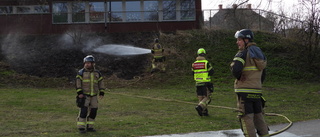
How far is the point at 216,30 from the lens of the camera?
26.5 meters

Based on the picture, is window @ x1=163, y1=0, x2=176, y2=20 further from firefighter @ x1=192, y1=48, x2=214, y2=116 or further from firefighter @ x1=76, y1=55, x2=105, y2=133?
firefighter @ x1=76, y1=55, x2=105, y2=133

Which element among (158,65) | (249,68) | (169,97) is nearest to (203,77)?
(249,68)

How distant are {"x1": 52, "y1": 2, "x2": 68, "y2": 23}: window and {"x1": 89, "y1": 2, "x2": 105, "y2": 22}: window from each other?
1.88 metres

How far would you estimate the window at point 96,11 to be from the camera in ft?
91.4

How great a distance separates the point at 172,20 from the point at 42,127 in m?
20.4

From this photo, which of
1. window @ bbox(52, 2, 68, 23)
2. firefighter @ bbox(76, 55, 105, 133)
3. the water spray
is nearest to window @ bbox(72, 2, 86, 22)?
window @ bbox(52, 2, 68, 23)

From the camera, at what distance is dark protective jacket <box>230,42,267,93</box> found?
554cm

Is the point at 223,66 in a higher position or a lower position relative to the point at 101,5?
lower

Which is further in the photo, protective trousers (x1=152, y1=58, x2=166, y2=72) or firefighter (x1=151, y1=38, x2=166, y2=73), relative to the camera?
protective trousers (x1=152, y1=58, x2=166, y2=72)

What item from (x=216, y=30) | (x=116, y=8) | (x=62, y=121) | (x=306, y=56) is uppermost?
(x=116, y=8)

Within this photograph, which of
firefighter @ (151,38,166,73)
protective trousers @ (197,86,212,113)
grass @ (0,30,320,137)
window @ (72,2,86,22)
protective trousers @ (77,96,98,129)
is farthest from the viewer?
window @ (72,2,86,22)

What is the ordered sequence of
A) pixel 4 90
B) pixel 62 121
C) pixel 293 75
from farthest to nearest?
pixel 293 75, pixel 4 90, pixel 62 121

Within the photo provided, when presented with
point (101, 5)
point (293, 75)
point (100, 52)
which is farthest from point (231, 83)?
point (101, 5)

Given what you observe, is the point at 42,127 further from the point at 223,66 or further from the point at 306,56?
the point at 306,56
